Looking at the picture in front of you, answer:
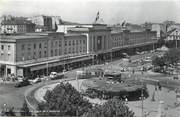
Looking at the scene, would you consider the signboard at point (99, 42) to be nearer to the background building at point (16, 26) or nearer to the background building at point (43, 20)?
the background building at point (16, 26)

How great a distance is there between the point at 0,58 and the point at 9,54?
5.26 ft

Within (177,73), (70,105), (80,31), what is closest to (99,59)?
(80,31)

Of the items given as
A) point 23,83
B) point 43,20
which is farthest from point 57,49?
point 43,20

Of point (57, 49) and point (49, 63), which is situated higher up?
point (57, 49)

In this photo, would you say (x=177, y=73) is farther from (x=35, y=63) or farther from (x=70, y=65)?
(x=35, y=63)

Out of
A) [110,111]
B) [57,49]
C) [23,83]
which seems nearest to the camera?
[110,111]

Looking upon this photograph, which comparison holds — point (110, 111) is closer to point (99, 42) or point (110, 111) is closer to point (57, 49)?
point (57, 49)

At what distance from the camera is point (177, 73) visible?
43.6 meters

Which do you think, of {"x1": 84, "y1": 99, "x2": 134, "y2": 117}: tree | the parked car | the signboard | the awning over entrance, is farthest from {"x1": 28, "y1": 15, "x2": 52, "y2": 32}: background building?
{"x1": 84, "y1": 99, "x2": 134, "y2": 117}: tree

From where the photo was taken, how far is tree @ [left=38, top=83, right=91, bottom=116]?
1816cm

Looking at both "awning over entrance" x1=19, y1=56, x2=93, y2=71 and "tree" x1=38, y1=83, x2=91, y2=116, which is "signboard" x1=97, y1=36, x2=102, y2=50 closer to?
"awning over entrance" x1=19, y1=56, x2=93, y2=71

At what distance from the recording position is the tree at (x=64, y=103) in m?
18.2

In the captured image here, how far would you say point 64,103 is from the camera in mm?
18422

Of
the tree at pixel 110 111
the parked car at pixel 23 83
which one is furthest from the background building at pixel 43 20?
the tree at pixel 110 111
